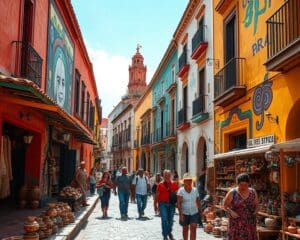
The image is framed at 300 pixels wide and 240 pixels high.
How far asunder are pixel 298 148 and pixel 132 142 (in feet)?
134

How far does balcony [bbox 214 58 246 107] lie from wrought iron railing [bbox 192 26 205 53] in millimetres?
3154

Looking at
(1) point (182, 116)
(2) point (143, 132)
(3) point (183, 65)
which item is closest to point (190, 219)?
(1) point (182, 116)

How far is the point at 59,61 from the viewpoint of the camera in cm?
1534

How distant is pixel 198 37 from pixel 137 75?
45.5m

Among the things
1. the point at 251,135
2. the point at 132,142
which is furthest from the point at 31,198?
the point at 132,142

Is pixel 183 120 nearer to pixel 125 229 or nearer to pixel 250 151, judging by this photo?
pixel 125 229

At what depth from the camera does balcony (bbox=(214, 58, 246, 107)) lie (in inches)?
498

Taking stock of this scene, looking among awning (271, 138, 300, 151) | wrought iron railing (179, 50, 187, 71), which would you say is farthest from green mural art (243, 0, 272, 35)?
wrought iron railing (179, 50, 187, 71)

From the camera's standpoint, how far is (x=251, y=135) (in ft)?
39.3

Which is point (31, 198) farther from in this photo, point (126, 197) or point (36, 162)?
point (126, 197)

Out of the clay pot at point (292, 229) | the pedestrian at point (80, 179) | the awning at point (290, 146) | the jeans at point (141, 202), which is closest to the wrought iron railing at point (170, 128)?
the jeans at point (141, 202)

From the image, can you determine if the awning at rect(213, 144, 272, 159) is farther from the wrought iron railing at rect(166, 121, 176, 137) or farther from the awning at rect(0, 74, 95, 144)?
the wrought iron railing at rect(166, 121, 176, 137)

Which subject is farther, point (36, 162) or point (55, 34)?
point (55, 34)

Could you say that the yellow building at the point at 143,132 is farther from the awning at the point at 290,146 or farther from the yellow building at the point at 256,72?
the awning at the point at 290,146
